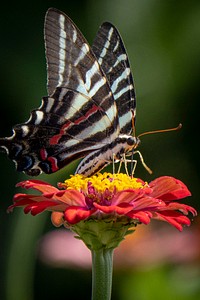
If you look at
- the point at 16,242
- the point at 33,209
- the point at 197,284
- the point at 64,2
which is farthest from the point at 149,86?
the point at 33,209

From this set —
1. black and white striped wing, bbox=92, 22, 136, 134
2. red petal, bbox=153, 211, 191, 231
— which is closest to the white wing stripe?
black and white striped wing, bbox=92, 22, 136, 134

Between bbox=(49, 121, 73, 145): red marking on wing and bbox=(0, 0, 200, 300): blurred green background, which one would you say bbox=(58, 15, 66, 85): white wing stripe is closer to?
bbox=(49, 121, 73, 145): red marking on wing

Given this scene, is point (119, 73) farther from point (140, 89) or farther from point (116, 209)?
point (140, 89)

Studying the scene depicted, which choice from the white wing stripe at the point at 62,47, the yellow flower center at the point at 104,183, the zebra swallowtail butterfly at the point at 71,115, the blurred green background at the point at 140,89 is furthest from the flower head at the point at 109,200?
the blurred green background at the point at 140,89

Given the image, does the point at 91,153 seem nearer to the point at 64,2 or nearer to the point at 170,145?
the point at 170,145

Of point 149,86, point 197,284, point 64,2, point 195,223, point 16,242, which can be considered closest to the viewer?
point 197,284

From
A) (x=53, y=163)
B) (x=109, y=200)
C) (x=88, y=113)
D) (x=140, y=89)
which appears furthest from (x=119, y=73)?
(x=140, y=89)
